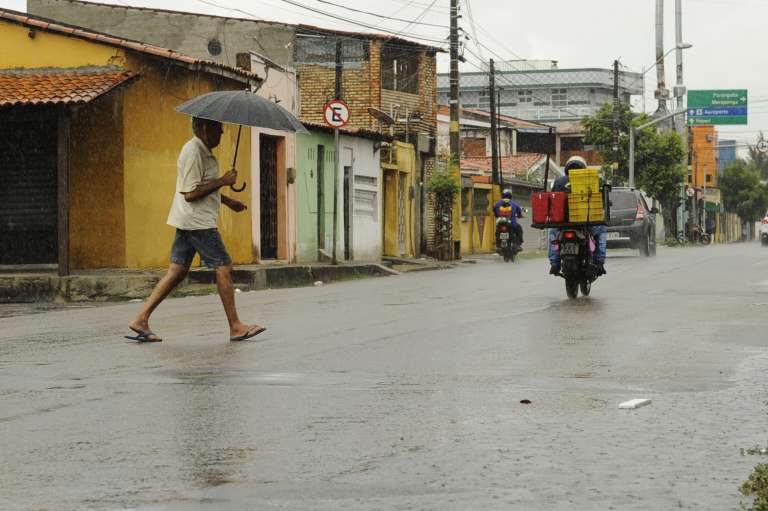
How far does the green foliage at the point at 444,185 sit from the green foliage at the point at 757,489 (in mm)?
31703

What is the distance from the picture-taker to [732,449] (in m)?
6.07

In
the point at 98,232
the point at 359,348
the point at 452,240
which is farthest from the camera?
the point at 452,240

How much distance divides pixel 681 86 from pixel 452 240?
3340 cm

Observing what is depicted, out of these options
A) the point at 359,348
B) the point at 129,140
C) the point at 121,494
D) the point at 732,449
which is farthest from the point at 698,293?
the point at 121,494

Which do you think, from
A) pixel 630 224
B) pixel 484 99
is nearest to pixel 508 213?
pixel 630 224

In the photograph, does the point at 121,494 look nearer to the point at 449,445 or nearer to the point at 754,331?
the point at 449,445

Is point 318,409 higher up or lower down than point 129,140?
lower down

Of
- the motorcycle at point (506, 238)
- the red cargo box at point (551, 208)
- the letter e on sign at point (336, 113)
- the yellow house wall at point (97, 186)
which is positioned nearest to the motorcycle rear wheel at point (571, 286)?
the red cargo box at point (551, 208)

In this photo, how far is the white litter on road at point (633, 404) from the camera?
721 centimetres

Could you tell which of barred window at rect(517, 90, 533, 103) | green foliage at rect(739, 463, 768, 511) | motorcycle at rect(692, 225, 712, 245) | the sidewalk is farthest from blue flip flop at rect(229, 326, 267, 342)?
barred window at rect(517, 90, 533, 103)

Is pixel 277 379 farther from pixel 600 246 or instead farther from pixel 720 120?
pixel 720 120

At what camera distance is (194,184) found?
11.3 meters

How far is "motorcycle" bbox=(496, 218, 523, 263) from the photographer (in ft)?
115

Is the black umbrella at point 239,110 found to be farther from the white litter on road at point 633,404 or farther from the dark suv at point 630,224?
the dark suv at point 630,224
